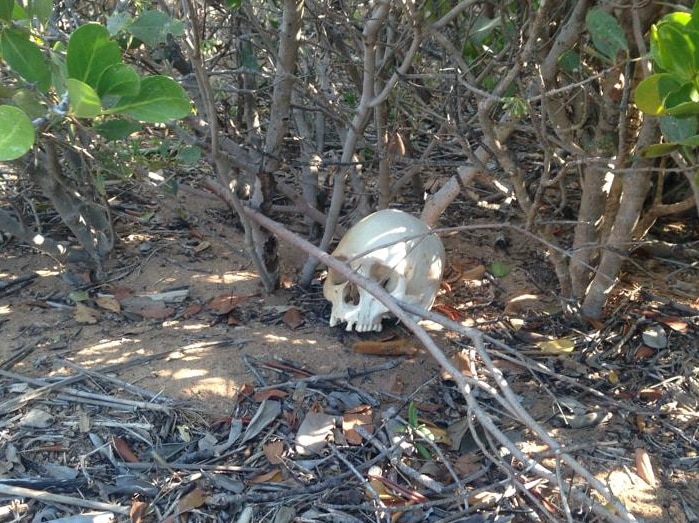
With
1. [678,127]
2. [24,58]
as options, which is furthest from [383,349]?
[24,58]

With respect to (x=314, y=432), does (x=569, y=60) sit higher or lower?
higher

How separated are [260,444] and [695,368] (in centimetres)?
177

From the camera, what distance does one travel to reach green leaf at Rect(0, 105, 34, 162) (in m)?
1.67

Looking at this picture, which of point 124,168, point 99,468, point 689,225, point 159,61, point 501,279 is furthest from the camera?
point 689,225

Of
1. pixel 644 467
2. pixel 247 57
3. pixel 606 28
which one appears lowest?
pixel 644 467

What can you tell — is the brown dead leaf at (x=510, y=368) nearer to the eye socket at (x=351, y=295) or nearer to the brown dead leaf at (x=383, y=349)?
the brown dead leaf at (x=383, y=349)

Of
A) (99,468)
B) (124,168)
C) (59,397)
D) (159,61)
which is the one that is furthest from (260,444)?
(159,61)

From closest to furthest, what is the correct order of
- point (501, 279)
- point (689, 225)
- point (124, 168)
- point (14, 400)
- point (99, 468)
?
point (99, 468)
point (14, 400)
point (124, 168)
point (501, 279)
point (689, 225)

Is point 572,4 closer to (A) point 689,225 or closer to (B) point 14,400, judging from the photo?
(A) point 689,225

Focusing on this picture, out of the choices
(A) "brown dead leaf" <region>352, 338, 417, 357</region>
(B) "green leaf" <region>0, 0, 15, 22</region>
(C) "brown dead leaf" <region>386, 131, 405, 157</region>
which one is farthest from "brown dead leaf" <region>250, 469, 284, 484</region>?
(C) "brown dead leaf" <region>386, 131, 405, 157</region>

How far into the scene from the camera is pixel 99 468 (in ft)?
8.54

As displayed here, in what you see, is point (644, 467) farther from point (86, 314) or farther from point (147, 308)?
point (86, 314)

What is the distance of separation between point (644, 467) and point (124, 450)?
1.81m

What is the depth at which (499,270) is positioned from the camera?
3770 mm
